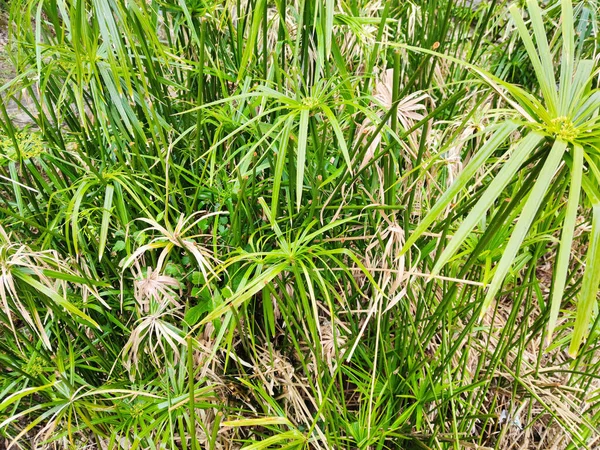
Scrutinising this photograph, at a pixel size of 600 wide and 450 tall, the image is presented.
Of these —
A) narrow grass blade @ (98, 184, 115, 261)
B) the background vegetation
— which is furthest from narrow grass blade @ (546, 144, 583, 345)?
narrow grass blade @ (98, 184, 115, 261)

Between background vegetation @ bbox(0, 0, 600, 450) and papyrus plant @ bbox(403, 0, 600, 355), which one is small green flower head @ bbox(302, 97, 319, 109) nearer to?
background vegetation @ bbox(0, 0, 600, 450)

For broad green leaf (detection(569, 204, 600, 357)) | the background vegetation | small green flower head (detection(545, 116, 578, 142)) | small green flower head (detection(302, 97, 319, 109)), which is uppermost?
small green flower head (detection(545, 116, 578, 142))

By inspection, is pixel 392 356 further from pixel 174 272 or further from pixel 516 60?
pixel 516 60

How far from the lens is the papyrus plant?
1.43 ft

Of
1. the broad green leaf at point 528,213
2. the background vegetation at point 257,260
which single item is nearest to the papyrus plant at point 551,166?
the broad green leaf at point 528,213

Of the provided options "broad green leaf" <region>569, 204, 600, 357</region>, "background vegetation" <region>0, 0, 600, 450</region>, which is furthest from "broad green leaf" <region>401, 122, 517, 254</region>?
"background vegetation" <region>0, 0, 600, 450</region>

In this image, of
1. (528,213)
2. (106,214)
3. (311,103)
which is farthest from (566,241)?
(106,214)

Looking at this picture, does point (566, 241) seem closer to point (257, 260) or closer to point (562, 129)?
point (562, 129)

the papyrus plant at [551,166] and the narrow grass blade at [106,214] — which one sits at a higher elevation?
the papyrus plant at [551,166]

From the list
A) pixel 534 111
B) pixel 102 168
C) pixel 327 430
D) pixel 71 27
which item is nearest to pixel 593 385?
pixel 327 430

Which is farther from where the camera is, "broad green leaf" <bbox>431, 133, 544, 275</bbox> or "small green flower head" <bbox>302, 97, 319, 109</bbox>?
"small green flower head" <bbox>302, 97, 319, 109</bbox>

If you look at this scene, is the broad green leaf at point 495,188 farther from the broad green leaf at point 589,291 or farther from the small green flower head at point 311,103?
the small green flower head at point 311,103

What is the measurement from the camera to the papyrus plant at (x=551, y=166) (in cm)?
43

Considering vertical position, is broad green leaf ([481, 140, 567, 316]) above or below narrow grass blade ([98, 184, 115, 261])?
above
